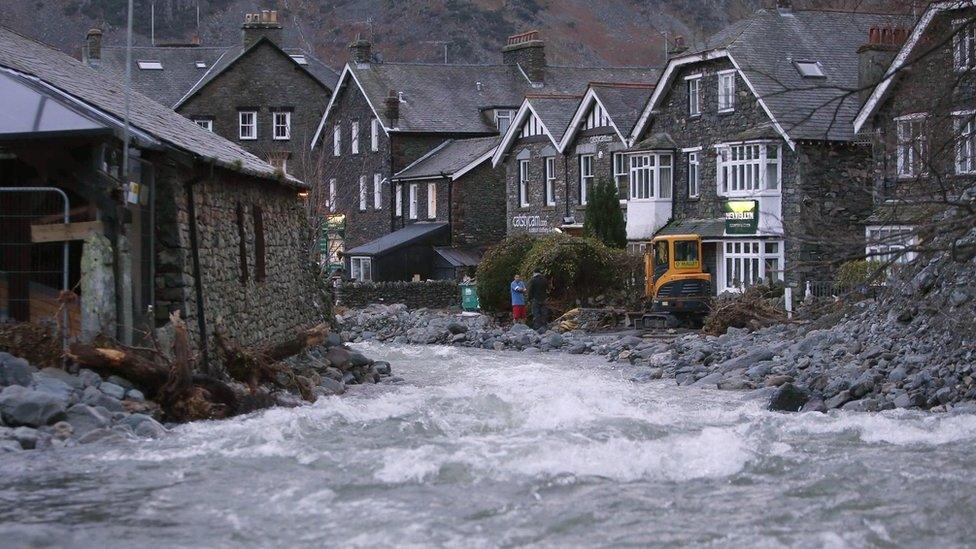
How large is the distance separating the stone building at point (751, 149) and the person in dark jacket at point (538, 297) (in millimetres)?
6066

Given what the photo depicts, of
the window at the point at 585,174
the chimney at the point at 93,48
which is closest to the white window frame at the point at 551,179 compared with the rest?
→ the window at the point at 585,174

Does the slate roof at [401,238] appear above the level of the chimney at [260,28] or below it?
below

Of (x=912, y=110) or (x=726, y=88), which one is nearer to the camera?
(x=912, y=110)

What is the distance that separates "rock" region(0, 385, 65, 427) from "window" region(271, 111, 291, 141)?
51876 mm

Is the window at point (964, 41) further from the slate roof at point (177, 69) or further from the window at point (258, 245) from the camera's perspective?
the slate roof at point (177, 69)

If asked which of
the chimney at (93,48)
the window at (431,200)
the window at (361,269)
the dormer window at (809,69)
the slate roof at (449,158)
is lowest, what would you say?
the window at (361,269)

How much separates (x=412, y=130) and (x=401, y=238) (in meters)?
5.25

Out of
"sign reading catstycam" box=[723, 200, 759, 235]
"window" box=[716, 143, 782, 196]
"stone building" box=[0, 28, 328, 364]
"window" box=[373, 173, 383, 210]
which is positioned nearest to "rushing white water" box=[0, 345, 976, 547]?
"stone building" box=[0, 28, 328, 364]

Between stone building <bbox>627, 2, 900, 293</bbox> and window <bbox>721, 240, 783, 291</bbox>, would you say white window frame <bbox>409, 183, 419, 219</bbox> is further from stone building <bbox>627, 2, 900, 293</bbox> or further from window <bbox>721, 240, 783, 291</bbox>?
window <bbox>721, 240, 783, 291</bbox>

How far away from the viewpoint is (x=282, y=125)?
218 ft

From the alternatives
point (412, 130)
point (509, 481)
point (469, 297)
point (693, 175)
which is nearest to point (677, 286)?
point (693, 175)

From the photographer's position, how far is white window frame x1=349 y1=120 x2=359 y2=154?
6191 centimetres

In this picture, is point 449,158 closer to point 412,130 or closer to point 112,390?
point 412,130

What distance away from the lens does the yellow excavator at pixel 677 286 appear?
115 feet
